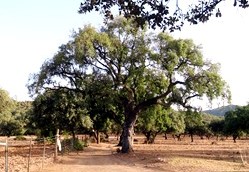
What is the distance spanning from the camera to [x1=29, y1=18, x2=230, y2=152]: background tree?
1377 inches

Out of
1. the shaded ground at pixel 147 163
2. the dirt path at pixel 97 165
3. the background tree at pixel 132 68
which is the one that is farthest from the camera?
the background tree at pixel 132 68

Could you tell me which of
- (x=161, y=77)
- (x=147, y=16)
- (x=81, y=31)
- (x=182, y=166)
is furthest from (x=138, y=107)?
(x=147, y=16)

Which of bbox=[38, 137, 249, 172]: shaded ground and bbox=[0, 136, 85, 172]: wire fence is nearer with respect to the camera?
bbox=[0, 136, 85, 172]: wire fence

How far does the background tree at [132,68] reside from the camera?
1377 inches

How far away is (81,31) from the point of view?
3581 centimetres

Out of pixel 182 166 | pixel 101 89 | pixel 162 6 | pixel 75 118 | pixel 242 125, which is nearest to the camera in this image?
pixel 162 6

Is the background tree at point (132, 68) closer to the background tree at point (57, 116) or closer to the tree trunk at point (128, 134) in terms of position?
the tree trunk at point (128, 134)

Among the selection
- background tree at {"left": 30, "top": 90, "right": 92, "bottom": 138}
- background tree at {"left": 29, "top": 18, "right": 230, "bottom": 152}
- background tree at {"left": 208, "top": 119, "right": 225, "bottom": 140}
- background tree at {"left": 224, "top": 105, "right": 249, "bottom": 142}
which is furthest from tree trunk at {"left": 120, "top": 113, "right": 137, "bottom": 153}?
background tree at {"left": 208, "top": 119, "right": 225, "bottom": 140}

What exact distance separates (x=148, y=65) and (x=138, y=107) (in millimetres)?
Answer: 3574

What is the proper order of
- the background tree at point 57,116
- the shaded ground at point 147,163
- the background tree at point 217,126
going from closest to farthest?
1. the shaded ground at point 147,163
2. the background tree at point 57,116
3. the background tree at point 217,126

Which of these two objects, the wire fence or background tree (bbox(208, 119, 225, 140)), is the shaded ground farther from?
background tree (bbox(208, 119, 225, 140))

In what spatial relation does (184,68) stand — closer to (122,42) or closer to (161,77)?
(161,77)

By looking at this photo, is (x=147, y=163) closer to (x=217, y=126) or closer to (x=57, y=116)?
(x=57, y=116)

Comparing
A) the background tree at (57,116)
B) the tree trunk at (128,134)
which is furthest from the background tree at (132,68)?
the background tree at (57,116)
